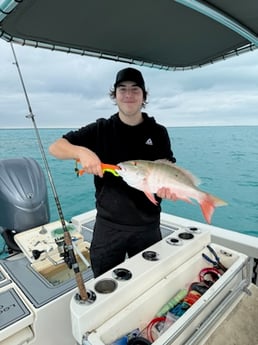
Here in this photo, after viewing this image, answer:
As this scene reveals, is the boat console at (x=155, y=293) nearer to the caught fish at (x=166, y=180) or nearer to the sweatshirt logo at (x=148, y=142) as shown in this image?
the caught fish at (x=166, y=180)

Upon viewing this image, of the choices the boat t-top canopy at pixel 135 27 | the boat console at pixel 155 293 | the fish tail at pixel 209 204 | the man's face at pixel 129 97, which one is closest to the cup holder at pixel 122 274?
the boat console at pixel 155 293

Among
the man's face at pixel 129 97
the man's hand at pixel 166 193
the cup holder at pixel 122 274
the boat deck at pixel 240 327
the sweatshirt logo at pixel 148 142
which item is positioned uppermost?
the man's face at pixel 129 97

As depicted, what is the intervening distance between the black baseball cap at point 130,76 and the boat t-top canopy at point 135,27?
0.26 metres

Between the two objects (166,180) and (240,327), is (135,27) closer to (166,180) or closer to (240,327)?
(166,180)

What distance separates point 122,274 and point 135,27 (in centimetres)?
130

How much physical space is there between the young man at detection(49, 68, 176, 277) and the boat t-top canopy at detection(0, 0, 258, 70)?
11.5 inches

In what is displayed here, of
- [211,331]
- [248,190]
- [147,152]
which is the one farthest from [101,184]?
[248,190]

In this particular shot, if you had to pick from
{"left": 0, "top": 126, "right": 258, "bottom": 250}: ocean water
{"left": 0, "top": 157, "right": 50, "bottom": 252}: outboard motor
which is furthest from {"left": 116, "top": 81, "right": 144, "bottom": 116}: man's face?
{"left": 0, "top": 126, "right": 258, "bottom": 250}: ocean water

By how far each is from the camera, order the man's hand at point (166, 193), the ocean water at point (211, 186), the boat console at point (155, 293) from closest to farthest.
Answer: the boat console at point (155, 293), the man's hand at point (166, 193), the ocean water at point (211, 186)

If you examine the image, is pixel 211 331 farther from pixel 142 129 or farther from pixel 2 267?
pixel 2 267

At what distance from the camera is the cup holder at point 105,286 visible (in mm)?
935

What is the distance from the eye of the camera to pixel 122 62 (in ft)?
6.49

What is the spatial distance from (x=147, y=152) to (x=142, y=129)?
0.14m

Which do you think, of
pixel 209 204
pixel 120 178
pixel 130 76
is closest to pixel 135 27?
pixel 130 76
